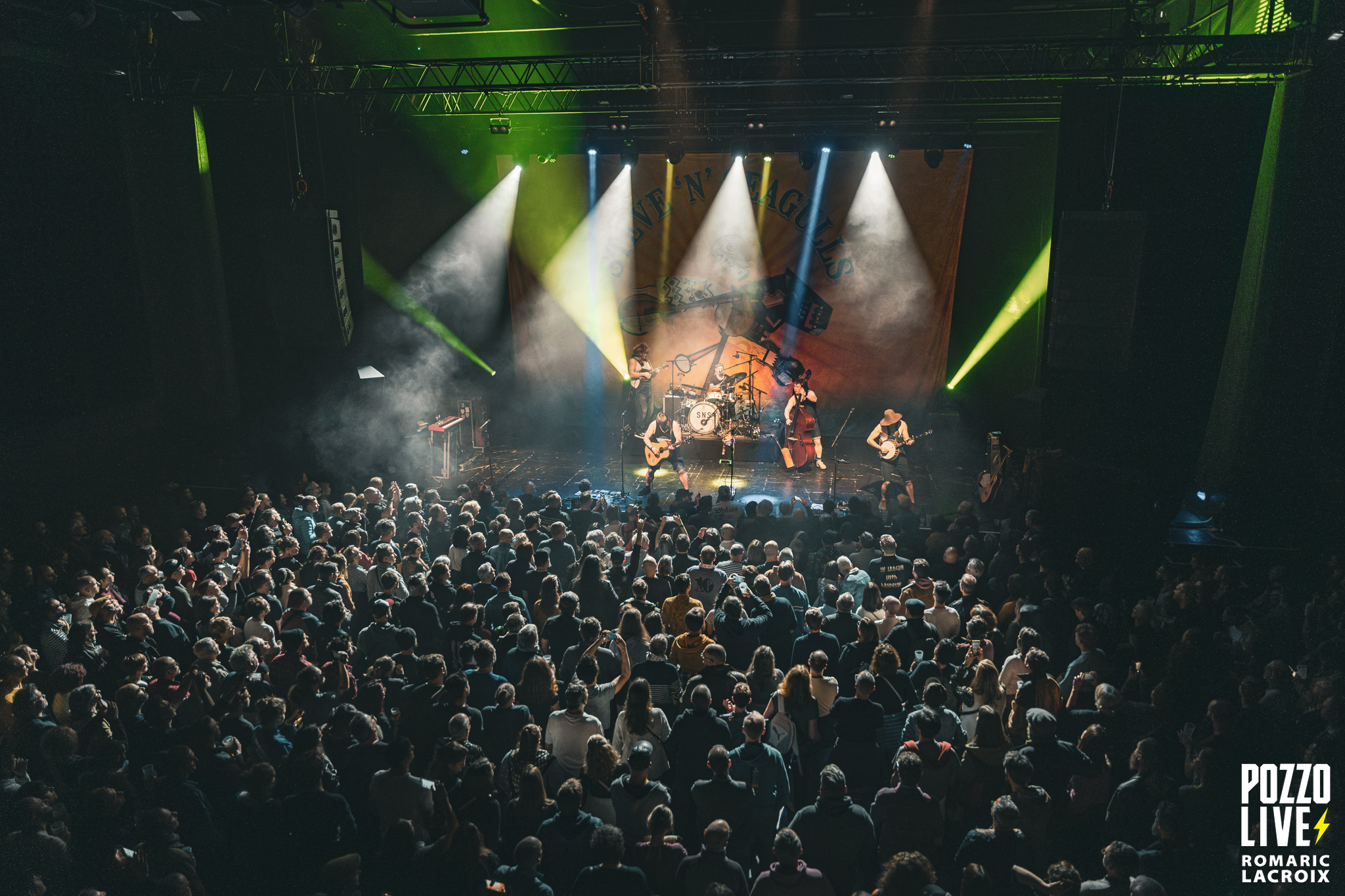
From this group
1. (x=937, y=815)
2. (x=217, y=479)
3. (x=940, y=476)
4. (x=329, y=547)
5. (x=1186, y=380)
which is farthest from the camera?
(x=940, y=476)

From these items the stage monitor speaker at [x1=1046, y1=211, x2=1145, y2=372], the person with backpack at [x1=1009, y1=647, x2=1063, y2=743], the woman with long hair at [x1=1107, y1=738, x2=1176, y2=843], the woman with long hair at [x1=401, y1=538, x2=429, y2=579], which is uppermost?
the stage monitor speaker at [x1=1046, y1=211, x2=1145, y2=372]

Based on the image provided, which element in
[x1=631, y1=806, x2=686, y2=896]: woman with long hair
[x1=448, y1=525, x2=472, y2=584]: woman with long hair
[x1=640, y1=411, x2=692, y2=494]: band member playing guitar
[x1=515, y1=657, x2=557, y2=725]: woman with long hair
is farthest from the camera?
[x1=640, y1=411, x2=692, y2=494]: band member playing guitar

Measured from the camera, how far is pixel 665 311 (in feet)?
45.6

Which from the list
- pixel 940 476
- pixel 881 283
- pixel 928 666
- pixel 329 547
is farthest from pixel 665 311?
pixel 928 666

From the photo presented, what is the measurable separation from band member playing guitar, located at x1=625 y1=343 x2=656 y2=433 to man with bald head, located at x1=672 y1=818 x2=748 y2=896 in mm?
10278

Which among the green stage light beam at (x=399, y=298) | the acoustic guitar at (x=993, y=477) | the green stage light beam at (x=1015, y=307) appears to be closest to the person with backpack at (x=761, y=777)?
the acoustic guitar at (x=993, y=477)

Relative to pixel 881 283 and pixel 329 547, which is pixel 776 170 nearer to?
pixel 881 283

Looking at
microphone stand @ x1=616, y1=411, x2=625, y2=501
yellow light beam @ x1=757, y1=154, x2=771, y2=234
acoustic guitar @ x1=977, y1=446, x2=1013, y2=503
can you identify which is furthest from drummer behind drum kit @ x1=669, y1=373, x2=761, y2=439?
acoustic guitar @ x1=977, y1=446, x2=1013, y2=503

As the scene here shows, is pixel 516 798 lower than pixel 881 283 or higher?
lower

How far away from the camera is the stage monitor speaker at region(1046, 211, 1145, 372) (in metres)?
7.91

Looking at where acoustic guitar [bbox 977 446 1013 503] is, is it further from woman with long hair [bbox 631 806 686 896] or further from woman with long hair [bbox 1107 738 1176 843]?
woman with long hair [bbox 631 806 686 896]

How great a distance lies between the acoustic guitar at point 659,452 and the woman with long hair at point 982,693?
8216 mm

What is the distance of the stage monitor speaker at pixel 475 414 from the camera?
13211 millimetres

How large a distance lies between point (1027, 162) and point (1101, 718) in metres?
10.5
